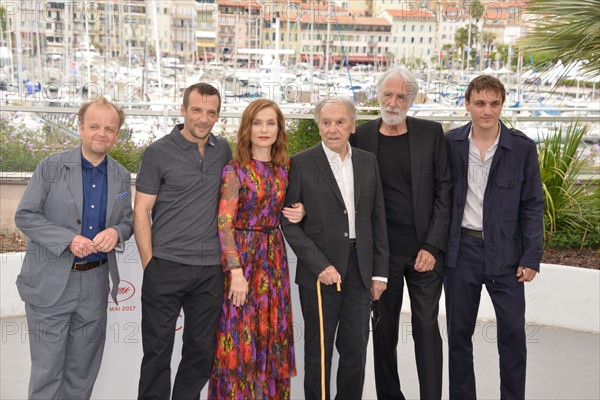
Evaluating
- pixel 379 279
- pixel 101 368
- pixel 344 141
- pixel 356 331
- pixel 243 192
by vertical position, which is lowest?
pixel 101 368

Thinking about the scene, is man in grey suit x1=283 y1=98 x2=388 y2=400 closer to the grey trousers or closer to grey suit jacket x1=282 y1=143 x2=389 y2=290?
grey suit jacket x1=282 y1=143 x2=389 y2=290

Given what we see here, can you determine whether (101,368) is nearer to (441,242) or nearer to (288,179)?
(288,179)

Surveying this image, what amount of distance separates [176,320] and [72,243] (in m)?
0.65

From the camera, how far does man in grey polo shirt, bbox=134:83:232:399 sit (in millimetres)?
3504

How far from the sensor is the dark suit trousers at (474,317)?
154 inches

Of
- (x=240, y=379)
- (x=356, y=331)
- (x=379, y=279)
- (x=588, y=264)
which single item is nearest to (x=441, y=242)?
(x=379, y=279)

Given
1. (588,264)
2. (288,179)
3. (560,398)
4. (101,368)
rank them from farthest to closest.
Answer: (588,264), (560,398), (101,368), (288,179)

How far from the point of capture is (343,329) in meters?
3.79

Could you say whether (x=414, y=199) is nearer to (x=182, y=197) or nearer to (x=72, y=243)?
(x=182, y=197)

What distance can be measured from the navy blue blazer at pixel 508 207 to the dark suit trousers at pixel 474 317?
6 centimetres

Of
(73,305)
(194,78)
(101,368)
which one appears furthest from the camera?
(194,78)

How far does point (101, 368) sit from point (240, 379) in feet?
2.83

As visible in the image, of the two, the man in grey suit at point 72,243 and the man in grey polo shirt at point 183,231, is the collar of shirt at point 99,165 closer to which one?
the man in grey suit at point 72,243

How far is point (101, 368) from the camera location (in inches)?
162
